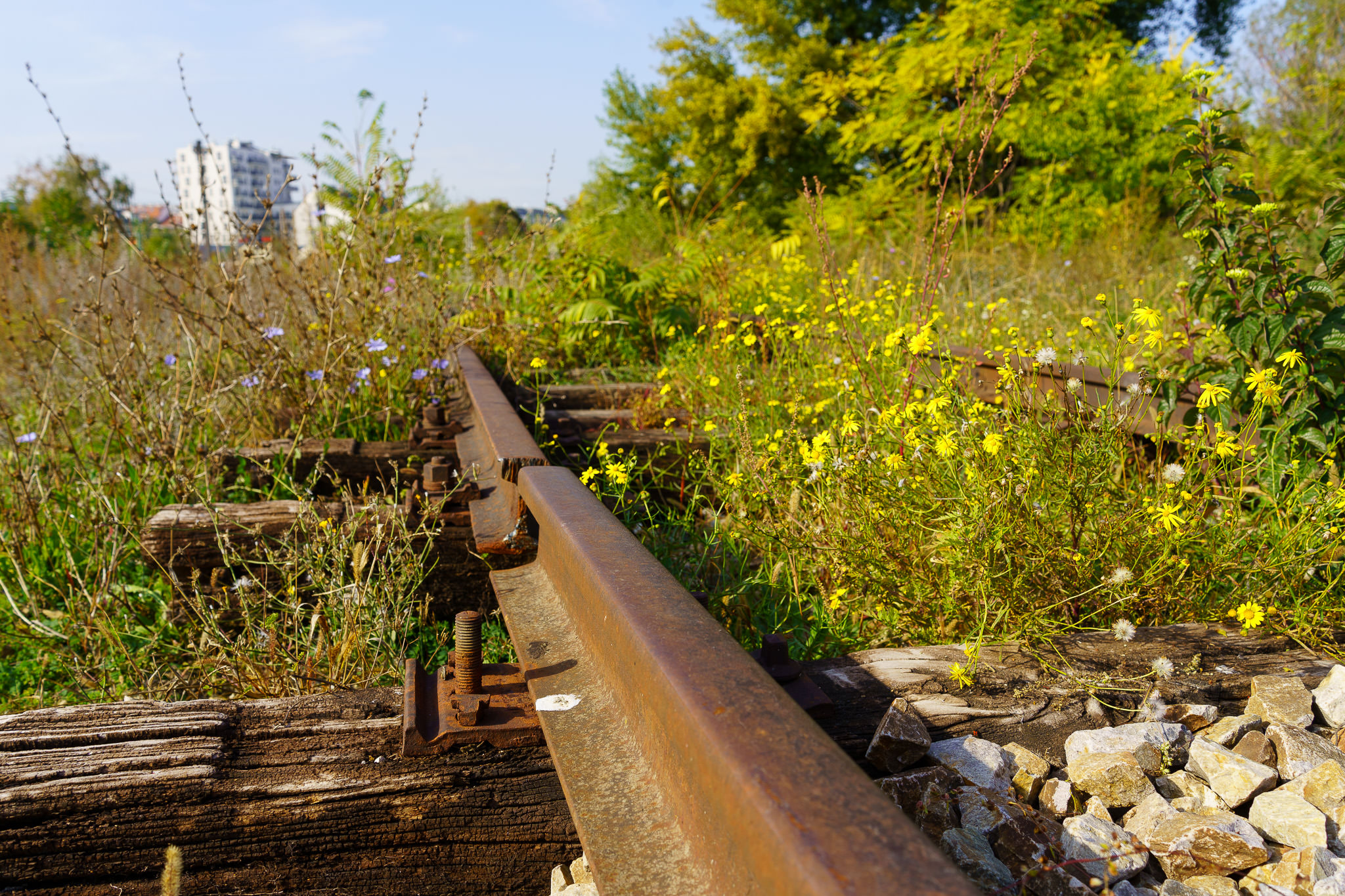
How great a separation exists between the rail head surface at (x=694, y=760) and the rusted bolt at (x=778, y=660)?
10.0 inches

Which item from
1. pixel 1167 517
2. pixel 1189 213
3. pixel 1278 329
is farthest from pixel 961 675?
pixel 1189 213

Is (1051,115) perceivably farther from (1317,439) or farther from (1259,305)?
(1317,439)

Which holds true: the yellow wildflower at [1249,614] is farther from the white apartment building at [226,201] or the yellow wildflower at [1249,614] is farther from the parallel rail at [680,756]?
the white apartment building at [226,201]

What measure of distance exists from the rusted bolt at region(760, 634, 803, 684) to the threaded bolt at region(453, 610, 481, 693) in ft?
1.75

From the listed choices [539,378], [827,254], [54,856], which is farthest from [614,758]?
[539,378]

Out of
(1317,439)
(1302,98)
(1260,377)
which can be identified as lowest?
(1317,439)

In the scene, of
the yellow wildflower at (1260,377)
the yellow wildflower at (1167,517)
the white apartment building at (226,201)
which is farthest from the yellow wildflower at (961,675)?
the white apartment building at (226,201)

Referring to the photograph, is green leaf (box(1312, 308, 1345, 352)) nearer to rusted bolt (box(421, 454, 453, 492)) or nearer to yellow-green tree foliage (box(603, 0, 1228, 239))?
rusted bolt (box(421, 454, 453, 492))

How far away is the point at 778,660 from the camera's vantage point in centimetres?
157

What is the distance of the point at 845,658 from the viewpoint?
1.90m

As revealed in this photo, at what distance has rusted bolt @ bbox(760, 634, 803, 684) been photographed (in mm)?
1553

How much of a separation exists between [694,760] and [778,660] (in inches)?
23.5

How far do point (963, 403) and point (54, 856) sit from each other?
2.37m

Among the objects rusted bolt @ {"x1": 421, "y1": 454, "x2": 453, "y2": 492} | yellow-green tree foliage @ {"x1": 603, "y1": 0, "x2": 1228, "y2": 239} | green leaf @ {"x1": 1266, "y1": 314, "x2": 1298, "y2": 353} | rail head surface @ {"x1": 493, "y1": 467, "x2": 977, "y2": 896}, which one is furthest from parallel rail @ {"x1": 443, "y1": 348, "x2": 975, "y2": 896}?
yellow-green tree foliage @ {"x1": 603, "y1": 0, "x2": 1228, "y2": 239}
